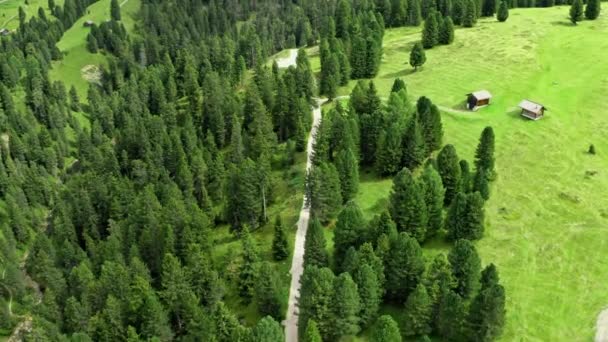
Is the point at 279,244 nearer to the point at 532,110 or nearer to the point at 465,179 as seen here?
the point at 465,179

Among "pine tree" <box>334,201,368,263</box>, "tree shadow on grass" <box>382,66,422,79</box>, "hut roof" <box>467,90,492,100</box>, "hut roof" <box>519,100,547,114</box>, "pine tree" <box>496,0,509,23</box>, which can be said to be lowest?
"pine tree" <box>334,201,368,263</box>

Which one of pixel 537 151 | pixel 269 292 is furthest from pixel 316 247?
pixel 537 151

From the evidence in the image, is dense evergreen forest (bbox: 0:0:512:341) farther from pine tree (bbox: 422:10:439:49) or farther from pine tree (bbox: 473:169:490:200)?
pine tree (bbox: 422:10:439:49)

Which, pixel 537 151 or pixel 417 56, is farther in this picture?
pixel 417 56

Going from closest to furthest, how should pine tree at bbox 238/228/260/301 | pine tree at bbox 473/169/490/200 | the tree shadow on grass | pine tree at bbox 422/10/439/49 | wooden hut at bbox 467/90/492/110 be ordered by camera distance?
pine tree at bbox 238/228/260/301 → pine tree at bbox 473/169/490/200 → wooden hut at bbox 467/90/492/110 → the tree shadow on grass → pine tree at bbox 422/10/439/49

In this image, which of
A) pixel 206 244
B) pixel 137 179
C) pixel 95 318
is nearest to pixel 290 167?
pixel 206 244

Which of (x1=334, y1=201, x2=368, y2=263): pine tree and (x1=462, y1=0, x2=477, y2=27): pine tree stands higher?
(x1=462, y1=0, x2=477, y2=27): pine tree

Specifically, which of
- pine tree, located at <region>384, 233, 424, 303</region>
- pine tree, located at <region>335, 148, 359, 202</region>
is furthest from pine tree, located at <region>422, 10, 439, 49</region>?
pine tree, located at <region>384, 233, 424, 303</region>

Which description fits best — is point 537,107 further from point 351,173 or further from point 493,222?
point 351,173
